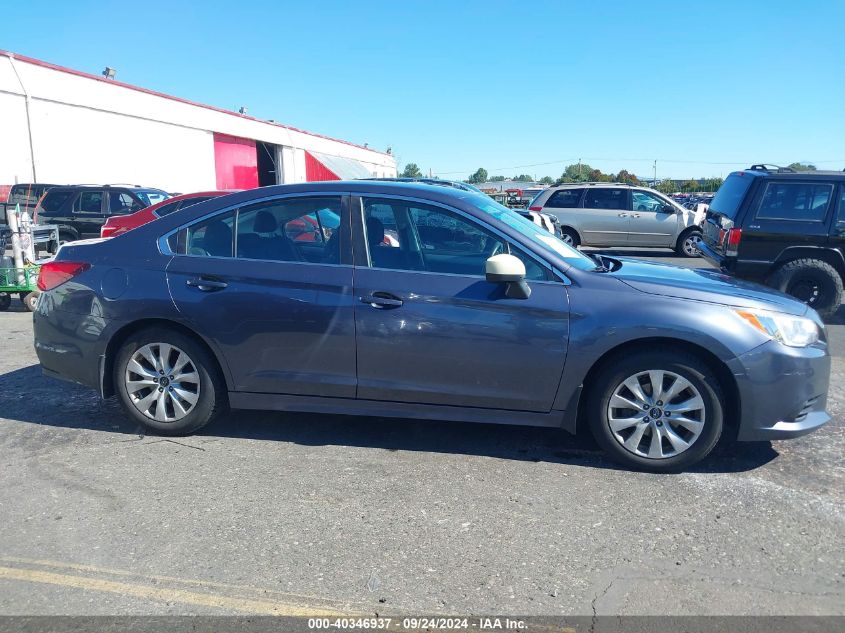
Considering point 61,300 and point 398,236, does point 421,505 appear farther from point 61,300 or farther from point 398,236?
point 61,300

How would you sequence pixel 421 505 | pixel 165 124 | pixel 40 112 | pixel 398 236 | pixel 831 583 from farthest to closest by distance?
pixel 165 124
pixel 40 112
pixel 398 236
pixel 421 505
pixel 831 583


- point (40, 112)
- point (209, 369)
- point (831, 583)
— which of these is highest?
point (40, 112)

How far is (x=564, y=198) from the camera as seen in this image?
17.6 metres

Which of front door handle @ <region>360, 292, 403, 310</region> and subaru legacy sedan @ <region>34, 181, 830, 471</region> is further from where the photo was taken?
front door handle @ <region>360, 292, 403, 310</region>

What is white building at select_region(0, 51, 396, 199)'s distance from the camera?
69.3ft

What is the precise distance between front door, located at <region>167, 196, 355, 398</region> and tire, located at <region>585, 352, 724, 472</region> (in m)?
1.59

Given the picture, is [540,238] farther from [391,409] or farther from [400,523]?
[400,523]

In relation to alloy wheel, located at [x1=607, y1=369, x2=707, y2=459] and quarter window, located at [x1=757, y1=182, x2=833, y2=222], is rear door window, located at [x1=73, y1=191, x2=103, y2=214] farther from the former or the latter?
alloy wheel, located at [x1=607, y1=369, x2=707, y2=459]

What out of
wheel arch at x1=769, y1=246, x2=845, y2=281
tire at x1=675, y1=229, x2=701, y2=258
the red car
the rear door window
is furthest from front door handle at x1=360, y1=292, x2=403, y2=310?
tire at x1=675, y1=229, x2=701, y2=258

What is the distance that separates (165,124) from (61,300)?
88.5 ft

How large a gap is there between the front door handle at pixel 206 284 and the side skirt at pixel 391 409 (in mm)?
707

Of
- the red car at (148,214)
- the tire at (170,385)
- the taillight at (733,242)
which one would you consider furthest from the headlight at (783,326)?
the red car at (148,214)

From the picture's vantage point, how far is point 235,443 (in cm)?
463

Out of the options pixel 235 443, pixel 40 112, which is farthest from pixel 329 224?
pixel 40 112
